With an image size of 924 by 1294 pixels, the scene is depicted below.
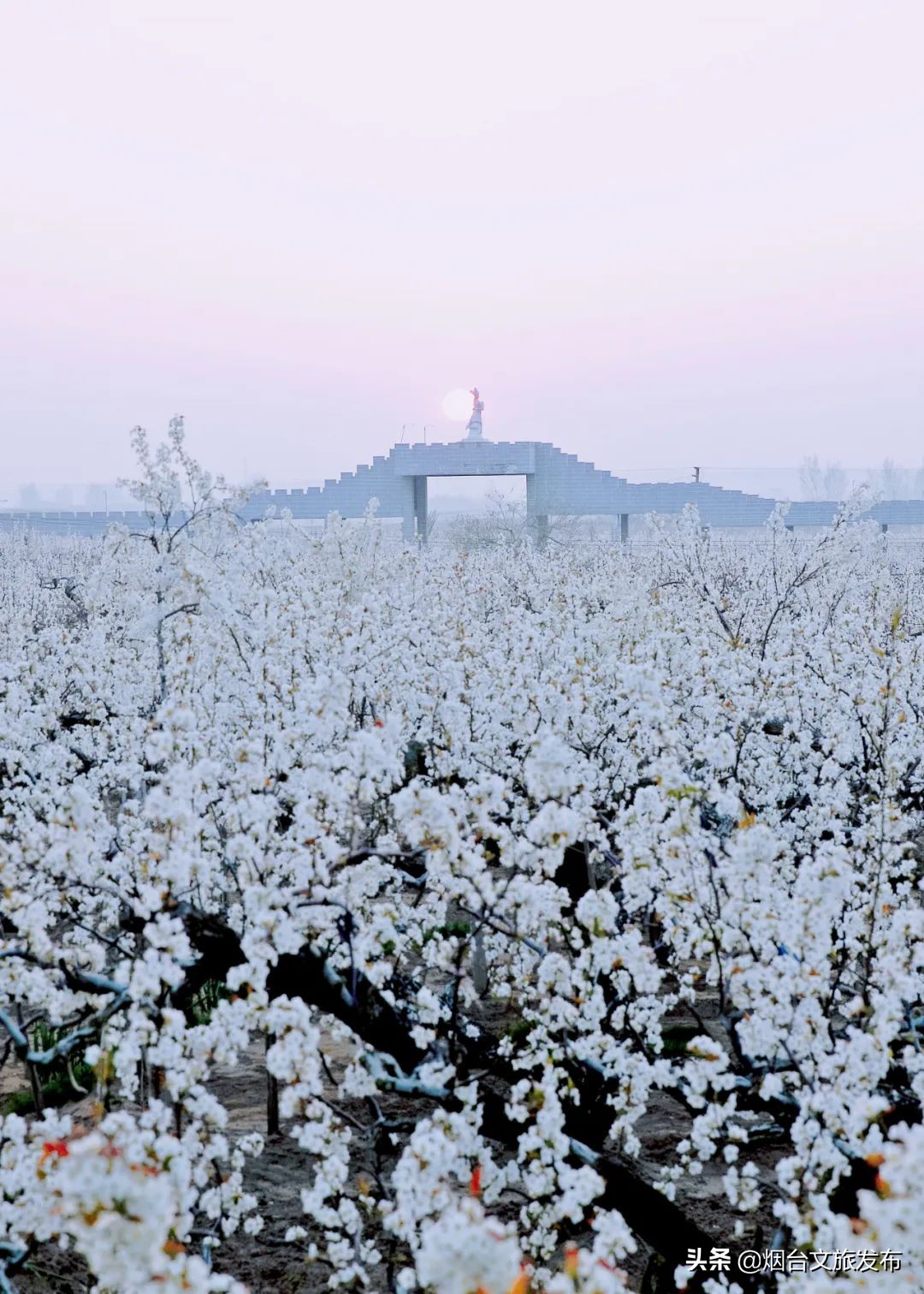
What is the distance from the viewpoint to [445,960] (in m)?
5.69

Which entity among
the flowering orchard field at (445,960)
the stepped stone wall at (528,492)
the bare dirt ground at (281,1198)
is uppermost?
the stepped stone wall at (528,492)

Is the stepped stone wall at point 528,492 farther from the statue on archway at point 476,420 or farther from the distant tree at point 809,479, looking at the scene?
the distant tree at point 809,479

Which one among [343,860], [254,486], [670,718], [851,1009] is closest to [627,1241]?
[851,1009]

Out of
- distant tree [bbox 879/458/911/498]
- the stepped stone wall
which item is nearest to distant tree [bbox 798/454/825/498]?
distant tree [bbox 879/458/911/498]

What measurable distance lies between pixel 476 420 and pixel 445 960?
38407 mm

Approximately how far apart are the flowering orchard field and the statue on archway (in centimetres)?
3088

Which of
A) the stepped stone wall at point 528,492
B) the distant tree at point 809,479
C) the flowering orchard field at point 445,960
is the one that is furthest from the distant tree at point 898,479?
the flowering orchard field at point 445,960

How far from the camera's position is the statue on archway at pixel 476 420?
4203 cm

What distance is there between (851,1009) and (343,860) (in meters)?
2.23

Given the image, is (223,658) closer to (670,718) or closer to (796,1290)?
(670,718)

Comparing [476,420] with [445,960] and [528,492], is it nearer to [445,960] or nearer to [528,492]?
[528,492]

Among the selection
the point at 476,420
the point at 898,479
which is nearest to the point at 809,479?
the point at 898,479

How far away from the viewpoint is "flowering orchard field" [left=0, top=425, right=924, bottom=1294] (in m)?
3.98

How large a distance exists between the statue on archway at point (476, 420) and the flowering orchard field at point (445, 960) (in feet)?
101
